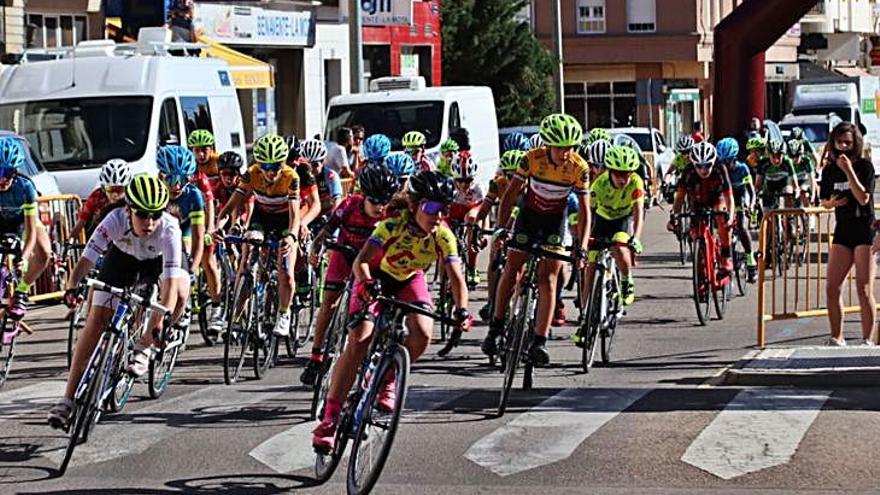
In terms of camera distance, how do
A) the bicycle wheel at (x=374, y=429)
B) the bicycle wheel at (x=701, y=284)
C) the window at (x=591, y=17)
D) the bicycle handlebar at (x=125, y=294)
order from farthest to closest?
the window at (x=591, y=17)
the bicycle wheel at (x=701, y=284)
the bicycle handlebar at (x=125, y=294)
the bicycle wheel at (x=374, y=429)

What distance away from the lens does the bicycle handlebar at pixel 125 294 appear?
10.3 meters

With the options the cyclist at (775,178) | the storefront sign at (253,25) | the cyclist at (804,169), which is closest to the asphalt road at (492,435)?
the cyclist at (775,178)

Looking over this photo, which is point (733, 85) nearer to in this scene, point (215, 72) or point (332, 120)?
point (332, 120)

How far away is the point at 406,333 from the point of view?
9430 mm

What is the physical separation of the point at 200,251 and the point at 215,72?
10202 mm

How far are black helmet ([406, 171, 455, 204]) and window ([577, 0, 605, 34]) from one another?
57168 millimetres

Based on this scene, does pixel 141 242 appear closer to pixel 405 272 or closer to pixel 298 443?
pixel 298 443

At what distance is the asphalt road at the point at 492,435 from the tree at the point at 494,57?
114 ft

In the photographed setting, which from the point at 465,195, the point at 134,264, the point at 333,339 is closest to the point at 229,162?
the point at 465,195

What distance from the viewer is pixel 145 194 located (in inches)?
413

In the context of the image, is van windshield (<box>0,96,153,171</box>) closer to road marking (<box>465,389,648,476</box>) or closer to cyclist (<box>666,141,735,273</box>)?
cyclist (<box>666,141,735,273</box>)

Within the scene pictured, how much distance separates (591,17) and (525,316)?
54.7m

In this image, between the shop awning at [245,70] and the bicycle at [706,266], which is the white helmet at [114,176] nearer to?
the bicycle at [706,266]

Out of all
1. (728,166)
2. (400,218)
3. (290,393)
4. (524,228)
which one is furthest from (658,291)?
(400,218)
